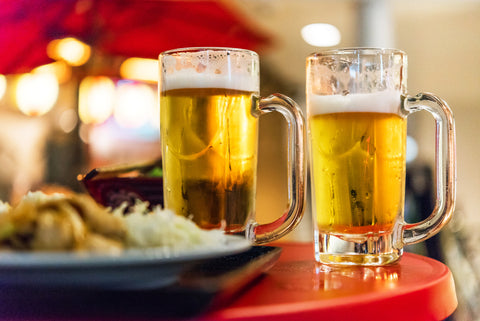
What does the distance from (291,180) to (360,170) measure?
11 centimetres

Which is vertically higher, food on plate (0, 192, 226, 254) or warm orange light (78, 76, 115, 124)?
warm orange light (78, 76, 115, 124)

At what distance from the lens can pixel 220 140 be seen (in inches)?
34.5

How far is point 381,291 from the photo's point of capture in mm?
621

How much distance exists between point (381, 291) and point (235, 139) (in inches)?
14.1

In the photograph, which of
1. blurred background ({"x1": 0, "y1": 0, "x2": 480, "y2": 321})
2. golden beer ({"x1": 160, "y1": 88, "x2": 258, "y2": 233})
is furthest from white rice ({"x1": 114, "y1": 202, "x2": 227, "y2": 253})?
blurred background ({"x1": 0, "y1": 0, "x2": 480, "y2": 321})

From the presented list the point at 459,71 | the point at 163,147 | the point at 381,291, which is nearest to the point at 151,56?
the point at 163,147

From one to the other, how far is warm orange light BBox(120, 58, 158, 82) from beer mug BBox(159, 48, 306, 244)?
3911 mm

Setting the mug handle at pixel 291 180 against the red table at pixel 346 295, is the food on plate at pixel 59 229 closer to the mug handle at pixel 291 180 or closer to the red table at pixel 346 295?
the red table at pixel 346 295

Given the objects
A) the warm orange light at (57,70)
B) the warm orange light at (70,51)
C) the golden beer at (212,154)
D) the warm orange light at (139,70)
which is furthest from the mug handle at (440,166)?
the warm orange light at (57,70)

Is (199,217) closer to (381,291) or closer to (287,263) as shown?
(287,263)

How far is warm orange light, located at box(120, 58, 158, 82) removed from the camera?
4711 millimetres

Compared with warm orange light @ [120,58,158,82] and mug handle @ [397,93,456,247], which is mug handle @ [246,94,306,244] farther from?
warm orange light @ [120,58,158,82]

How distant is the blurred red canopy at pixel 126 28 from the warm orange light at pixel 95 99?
81 centimetres

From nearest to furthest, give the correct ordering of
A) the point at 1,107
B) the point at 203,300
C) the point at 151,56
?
the point at 203,300 < the point at 151,56 < the point at 1,107
